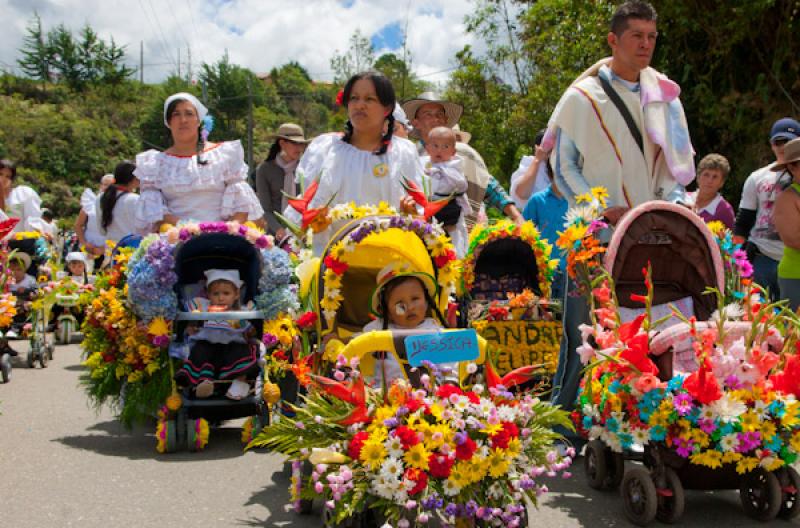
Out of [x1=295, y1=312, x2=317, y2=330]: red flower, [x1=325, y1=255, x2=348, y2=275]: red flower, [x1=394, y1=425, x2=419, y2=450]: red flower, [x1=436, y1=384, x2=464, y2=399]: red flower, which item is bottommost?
[x1=394, y1=425, x2=419, y2=450]: red flower

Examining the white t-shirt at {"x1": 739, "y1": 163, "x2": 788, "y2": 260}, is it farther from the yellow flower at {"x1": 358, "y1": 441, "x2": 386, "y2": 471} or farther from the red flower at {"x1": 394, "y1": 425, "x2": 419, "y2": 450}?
the yellow flower at {"x1": 358, "y1": 441, "x2": 386, "y2": 471}

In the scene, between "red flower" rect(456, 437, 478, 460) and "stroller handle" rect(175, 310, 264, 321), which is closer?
"red flower" rect(456, 437, 478, 460)

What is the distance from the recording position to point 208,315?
588 cm

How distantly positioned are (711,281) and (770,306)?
3.19ft

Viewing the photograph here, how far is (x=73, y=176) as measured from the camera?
174ft

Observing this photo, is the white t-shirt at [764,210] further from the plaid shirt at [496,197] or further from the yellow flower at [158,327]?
the yellow flower at [158,327]

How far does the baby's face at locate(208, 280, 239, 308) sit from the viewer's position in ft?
20.7

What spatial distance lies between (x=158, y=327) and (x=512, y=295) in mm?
2631

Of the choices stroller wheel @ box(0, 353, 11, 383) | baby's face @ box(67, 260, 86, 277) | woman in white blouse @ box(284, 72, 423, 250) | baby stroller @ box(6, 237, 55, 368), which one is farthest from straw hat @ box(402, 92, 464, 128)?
baby's face @ box(67, 260, 86, 277)

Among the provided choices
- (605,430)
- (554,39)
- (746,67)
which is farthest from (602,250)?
(554,39)

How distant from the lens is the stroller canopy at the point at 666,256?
16.5 ft

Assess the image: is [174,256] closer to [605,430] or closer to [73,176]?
[605,430]

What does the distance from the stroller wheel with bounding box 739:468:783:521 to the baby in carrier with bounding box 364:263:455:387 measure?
1751 mm

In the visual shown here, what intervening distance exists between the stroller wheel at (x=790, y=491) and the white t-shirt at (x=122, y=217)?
7.02m
